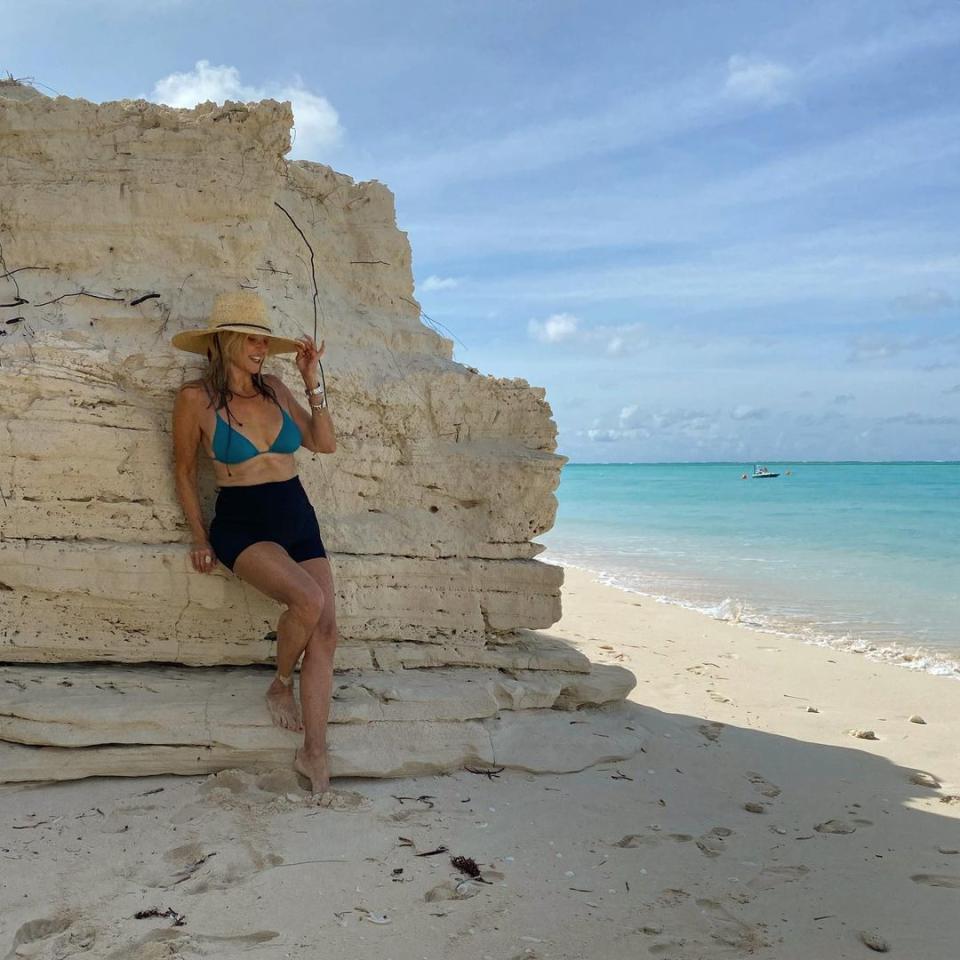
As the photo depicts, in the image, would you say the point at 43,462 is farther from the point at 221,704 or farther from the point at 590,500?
→ the point at 590,500

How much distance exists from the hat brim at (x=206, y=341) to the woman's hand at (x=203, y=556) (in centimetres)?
92

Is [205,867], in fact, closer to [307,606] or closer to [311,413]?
[307,606]

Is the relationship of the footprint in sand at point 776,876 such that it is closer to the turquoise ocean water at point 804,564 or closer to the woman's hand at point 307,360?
the woman's hand at point 307,360

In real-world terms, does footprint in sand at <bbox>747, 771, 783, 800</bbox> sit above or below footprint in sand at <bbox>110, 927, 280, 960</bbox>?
below

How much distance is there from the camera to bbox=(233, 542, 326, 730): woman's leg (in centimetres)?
364

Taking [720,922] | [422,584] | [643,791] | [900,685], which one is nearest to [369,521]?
[422,584]

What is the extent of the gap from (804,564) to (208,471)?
12.8 m

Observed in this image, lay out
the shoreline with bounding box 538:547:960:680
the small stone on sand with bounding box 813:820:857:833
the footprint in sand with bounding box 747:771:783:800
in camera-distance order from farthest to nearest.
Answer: the shoreline with bounding box 538:547:960:680
the footprint in sand with bounding box 747:771:783:800
the small stone on sand with bounding box 813:820:857:833

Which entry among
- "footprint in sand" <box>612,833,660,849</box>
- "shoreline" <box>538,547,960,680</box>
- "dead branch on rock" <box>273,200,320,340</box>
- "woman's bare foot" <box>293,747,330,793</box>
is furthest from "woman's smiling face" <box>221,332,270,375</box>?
"shoreline" <box>538,547,960,680</box>

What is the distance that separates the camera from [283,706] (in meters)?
3.79

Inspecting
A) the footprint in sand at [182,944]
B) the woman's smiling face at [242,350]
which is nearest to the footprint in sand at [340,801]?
the footprint in sand at [182,944]

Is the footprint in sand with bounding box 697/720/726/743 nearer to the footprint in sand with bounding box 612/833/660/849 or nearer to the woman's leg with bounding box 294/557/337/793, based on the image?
the footprint in sand with bounding box 612/833/660/849

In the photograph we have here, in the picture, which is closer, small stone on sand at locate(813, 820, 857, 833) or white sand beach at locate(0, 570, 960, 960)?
white sand beach at locate(0, 570, 960, 960)

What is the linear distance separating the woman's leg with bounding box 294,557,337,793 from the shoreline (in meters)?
3.37
